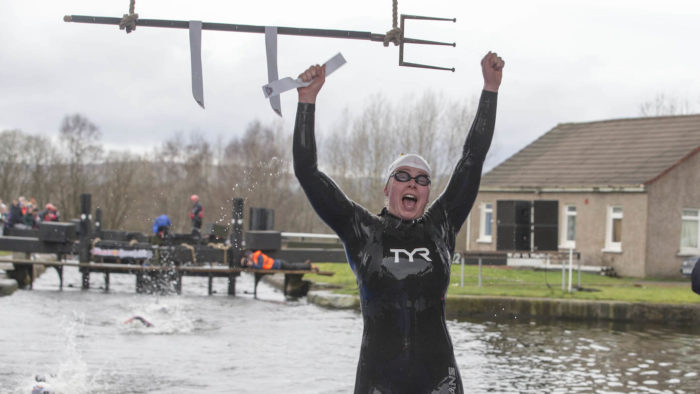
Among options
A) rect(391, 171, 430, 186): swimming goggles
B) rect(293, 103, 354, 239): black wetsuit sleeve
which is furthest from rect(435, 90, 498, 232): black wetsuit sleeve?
rect(293, 103, 354, 239): black wetsuit sleeve

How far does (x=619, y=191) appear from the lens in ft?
111

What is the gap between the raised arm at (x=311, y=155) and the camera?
424cm

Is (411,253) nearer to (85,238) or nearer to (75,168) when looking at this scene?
(85,238)

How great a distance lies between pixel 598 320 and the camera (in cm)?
2030

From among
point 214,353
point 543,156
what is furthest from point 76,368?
point 543,156

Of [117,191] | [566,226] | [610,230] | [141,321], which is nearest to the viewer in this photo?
[141,321]

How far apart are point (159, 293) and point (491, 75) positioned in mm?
21368

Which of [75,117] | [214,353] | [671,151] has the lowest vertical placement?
[214,353]

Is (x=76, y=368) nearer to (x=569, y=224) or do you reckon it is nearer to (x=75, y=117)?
(x=569, y=224)

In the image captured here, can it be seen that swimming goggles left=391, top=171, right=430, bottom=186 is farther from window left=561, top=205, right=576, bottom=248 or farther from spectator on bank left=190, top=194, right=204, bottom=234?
window left=561, top=205, right=576, bottom=248

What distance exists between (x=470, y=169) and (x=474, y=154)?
84mm

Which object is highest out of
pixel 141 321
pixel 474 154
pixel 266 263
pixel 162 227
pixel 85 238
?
pixel 474 154

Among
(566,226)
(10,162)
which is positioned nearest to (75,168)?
(10,162)

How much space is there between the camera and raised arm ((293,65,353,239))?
424 centimetres
